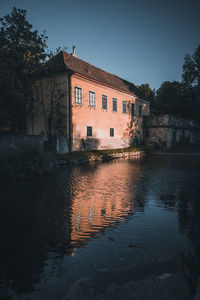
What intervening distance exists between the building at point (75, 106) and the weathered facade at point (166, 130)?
730cm

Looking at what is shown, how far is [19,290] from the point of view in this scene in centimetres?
251

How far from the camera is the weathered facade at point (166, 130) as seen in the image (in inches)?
1153

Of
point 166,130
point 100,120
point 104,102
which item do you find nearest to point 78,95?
point 100,120

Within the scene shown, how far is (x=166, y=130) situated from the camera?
29.1 metres

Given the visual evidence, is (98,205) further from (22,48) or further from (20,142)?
(22,48)

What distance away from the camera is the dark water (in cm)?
278

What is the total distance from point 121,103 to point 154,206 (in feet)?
71.5

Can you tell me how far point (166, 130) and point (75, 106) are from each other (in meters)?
15.3

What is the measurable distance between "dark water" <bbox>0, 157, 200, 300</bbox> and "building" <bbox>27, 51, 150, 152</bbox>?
1204cm

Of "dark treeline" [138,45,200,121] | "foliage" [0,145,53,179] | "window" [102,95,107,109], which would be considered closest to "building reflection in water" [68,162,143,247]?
"foliage" [0,145,53,179]

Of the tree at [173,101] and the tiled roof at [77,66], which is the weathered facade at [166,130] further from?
the tiled roof at [77,66]

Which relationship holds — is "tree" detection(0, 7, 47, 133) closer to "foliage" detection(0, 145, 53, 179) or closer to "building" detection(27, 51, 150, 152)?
"building" detection(27, 51, 150, 152)

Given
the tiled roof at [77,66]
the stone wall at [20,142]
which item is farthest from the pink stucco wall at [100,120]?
the stone wall at [20,142]

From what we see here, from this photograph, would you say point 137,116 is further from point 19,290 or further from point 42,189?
point 19,290
